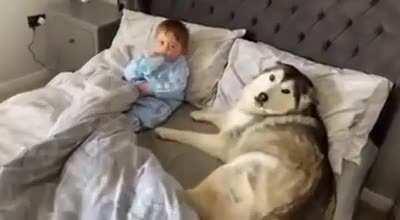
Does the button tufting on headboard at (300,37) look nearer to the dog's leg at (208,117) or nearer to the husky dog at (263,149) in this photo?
the husky dog at (263,149)

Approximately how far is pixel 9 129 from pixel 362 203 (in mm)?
1451

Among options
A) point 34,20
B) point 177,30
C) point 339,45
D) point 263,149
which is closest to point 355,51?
point 339,45

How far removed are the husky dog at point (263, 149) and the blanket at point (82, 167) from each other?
0.19 m

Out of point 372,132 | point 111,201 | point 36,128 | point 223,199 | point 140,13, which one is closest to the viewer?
point 111,201

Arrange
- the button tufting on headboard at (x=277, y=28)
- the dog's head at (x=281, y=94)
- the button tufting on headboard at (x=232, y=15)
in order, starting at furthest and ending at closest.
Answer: the button tufting on headboard at (x=232, y=15) < the button tufting on headboard at (x=277, y=28) < the dog's head at (x=281, y=94)

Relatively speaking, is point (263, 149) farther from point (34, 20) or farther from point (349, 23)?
point (34, 20)

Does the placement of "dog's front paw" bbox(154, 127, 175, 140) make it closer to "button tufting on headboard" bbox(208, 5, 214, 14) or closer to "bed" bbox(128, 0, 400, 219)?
"bed" bbox(128, 0, 400, 219)

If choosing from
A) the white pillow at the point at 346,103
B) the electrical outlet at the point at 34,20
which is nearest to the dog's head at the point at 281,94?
the white pillow at the point at 346,103

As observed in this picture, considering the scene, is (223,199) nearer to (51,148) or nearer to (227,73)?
(51,148)

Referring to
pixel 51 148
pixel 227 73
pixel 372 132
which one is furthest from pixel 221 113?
pixel 51 148

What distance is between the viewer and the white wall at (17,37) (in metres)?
3.11

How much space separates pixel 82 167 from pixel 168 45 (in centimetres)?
84

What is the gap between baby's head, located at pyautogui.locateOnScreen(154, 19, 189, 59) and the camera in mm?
2412

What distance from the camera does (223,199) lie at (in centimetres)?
180
